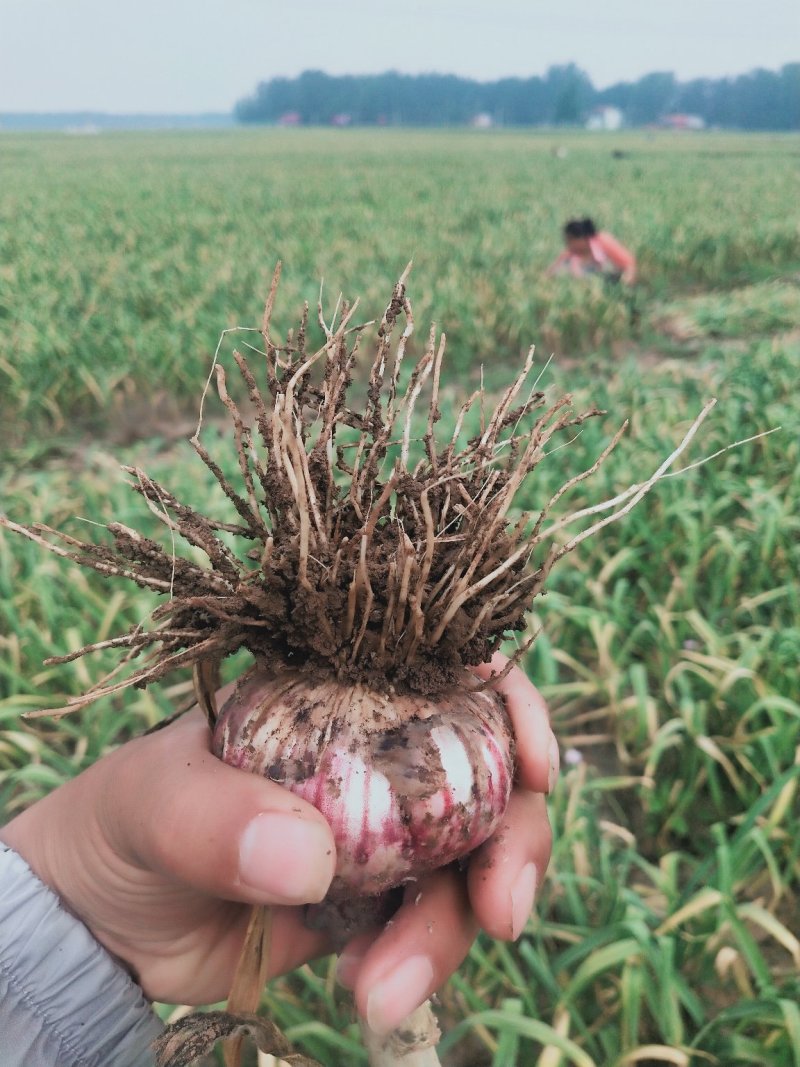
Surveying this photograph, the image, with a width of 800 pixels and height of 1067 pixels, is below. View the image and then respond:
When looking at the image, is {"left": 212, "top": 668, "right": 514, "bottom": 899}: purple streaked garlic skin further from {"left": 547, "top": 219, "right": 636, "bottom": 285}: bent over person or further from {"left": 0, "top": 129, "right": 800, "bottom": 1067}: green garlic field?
{"left": 547, "top": 219, "right": 636, "bottom": 285}: bent over person

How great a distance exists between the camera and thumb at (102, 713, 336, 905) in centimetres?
84

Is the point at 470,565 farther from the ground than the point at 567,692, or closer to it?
farther from the ground

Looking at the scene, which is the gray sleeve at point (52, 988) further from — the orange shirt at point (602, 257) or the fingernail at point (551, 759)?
the orange shirt at point (602, 257)

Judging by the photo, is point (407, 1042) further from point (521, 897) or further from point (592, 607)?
point (592, 607)

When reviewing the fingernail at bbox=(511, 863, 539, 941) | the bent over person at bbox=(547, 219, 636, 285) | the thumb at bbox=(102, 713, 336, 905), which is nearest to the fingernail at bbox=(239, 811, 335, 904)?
the thumb at bbox=(102, 713, 336, 905)

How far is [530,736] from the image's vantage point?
1095 millimetres

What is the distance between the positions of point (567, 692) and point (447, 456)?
1.44 m

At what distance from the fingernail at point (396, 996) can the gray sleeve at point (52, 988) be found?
1.74 feet

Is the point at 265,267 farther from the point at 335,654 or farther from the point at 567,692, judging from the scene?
the point at 335,654

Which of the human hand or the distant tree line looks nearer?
the human hand

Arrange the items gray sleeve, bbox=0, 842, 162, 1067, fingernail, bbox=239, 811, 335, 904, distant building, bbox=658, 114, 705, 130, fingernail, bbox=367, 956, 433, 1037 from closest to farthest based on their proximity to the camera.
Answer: fingernail, bbox=239, 811, 335, 904 < fingernail, bbox=367, 956, 433, 1037 < gray sleeve, bbox=0, 842, 162, 1067 < distant building, bbox=658, 114, 705, 130

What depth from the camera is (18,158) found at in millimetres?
32094

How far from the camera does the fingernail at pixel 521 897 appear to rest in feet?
3.43

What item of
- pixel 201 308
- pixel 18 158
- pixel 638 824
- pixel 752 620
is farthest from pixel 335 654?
pixel 18 158
